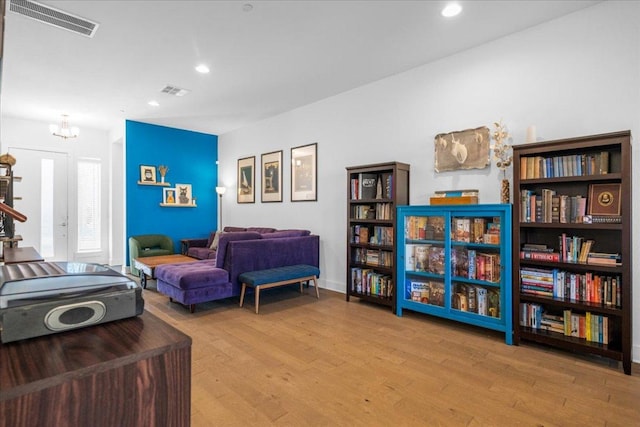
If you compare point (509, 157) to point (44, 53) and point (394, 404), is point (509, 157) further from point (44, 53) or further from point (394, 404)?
point (44, 53)

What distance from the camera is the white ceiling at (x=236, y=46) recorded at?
9.40 feet

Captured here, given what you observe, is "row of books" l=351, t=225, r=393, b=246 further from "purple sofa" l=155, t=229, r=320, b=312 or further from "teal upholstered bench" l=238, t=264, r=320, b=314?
"purple sofa" l=155, t=229, r=320, b=312

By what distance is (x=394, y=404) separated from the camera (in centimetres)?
204

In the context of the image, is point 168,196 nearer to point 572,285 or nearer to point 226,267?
point 226,267

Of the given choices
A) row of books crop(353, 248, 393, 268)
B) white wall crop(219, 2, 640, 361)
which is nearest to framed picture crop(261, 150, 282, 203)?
white wall crop(219, 2, 640, 361)

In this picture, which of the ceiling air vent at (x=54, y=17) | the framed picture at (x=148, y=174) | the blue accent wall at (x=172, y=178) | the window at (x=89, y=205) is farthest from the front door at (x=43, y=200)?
the ceiling air vent at (x=54, y=17)

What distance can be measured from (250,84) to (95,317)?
4.21 m

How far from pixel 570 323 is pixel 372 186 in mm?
2413

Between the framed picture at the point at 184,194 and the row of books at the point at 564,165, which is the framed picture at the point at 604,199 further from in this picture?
the framed picture at the point at 184,194

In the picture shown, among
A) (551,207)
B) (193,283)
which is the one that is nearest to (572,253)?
(551,207)

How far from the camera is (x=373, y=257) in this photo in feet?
13.7

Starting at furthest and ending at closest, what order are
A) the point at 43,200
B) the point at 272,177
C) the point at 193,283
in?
the point at 43,200 → the point at 272,177 → the point at 193,283

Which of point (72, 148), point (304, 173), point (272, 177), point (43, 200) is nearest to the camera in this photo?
point (304, 173)

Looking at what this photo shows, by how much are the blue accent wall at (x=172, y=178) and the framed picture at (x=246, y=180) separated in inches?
35.1
